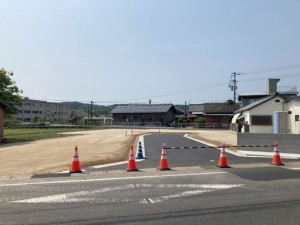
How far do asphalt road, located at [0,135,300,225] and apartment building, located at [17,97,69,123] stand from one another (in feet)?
392

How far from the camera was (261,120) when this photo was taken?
37.5 metres

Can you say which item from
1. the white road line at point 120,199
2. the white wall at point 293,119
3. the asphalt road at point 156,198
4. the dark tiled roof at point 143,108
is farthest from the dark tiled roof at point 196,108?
the white road line at point 120,199

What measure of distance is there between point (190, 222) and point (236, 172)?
638cm

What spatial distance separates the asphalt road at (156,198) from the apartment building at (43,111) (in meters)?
119

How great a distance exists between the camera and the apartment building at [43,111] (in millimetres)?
132875

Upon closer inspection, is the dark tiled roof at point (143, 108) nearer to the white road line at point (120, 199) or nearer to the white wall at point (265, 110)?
the white wall at point (265, 110)

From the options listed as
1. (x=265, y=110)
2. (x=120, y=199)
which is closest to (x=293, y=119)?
(x=265, y=110)

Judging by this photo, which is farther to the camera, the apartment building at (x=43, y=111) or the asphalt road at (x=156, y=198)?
the apartment building at (x=43, y=111)

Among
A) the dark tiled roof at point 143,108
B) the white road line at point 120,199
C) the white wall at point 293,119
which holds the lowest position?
the white road line at point 120,199

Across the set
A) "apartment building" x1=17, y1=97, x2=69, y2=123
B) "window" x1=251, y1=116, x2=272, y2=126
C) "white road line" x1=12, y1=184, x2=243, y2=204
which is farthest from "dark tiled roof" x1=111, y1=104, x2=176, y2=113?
"white road line" x1=12, y1=184, x2=243, y2=204

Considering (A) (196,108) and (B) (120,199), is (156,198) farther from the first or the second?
(A) (196,108)

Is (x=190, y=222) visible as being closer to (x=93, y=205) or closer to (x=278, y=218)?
(x=278, y=218)

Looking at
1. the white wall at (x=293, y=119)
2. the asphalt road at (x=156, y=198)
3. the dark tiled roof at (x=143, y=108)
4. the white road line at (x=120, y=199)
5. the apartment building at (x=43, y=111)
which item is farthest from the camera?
the apartment building at (x=43, y=111)

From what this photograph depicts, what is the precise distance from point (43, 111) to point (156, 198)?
5730 inches
